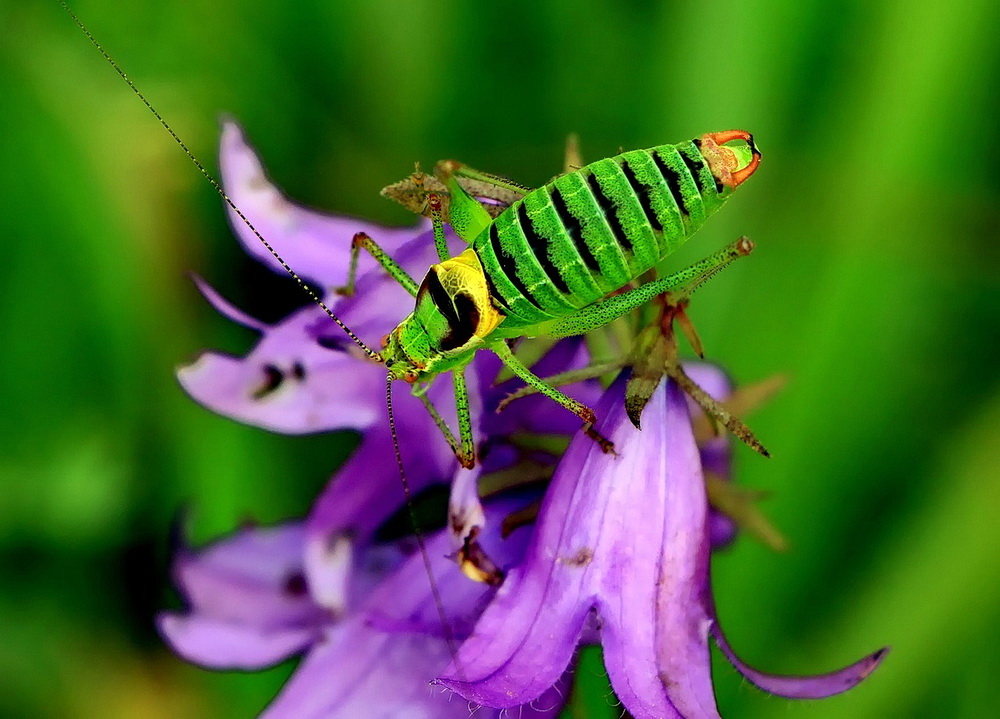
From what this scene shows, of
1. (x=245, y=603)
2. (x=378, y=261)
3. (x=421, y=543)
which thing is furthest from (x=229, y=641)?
(x=378, y=261)

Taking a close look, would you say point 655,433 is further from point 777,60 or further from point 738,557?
point 777,60

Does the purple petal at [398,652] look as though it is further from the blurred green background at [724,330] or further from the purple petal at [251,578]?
the blurred green background at [724,330]

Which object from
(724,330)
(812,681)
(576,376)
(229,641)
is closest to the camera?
(812,681)

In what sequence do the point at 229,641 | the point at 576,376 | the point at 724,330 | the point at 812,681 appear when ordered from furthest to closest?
the point at 724,330 < the point at 229,641 < the point at 576,376 < the point at 812,681

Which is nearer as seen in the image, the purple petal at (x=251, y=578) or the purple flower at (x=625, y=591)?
the purple flower at (x=625, y=591)

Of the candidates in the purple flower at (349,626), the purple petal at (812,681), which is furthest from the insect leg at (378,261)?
the purple petal at (812,681)

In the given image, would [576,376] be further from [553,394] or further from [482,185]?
[482,185]

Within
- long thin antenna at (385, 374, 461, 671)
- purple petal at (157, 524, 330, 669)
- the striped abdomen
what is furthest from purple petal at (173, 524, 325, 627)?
the striped abdomen
